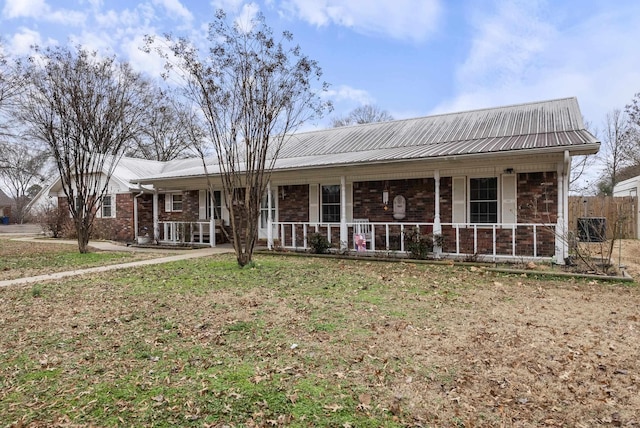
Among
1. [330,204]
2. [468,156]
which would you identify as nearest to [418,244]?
[468,156]

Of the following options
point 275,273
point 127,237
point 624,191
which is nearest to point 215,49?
point 275,273

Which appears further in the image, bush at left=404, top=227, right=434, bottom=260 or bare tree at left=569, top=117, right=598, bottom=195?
bare tree at left=569, top=117, right=598, bottom=195

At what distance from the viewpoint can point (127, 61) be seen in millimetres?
12938

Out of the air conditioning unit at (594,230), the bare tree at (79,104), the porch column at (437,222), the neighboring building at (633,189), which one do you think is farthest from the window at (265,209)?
the neighboring building at (633,189)

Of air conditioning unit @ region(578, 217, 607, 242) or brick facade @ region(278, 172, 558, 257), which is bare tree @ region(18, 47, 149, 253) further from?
air conditioning unit @ region(578, 217, 607, 242)

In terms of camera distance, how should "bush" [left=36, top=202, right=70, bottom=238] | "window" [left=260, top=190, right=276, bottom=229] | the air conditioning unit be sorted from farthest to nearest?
"bush" [left=36, top=202, right=70, bottom=238] → "window" [left=260, top=190, right=276, bottom=229] → the air conditioning unit

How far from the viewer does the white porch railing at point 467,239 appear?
10.1 metres

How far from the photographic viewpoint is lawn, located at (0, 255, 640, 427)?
2.97 meters

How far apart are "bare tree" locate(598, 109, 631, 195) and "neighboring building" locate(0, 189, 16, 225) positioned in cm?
5794

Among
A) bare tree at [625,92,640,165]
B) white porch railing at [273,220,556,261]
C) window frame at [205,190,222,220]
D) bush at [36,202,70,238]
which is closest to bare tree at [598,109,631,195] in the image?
bare tree at [625,92,640,165]

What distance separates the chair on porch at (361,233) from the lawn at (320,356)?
4.13 meters

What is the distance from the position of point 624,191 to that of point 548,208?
13.7 m

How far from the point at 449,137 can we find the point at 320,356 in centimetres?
1075

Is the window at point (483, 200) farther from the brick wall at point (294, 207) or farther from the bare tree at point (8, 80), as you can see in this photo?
the bare tree at point (8, 80)
